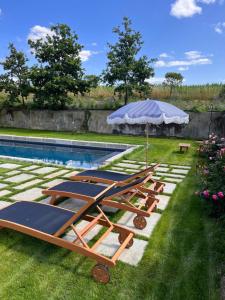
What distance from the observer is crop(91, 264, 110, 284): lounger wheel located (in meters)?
2.87

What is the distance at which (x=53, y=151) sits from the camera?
507 inches

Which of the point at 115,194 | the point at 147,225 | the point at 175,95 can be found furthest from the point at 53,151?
the point at 175,95

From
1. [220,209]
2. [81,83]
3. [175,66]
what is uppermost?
[175,66]

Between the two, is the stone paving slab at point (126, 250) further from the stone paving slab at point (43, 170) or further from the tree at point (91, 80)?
the tree at point (91, 80)

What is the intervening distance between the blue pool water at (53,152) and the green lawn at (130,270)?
709cm

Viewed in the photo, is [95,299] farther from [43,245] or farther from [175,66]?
[175,66]

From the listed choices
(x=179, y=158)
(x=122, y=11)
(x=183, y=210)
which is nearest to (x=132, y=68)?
(x=122, y=11)

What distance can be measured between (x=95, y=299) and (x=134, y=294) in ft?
1.40

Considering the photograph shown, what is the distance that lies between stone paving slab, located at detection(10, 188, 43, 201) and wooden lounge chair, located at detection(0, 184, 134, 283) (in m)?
1.05

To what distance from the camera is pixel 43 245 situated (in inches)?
140

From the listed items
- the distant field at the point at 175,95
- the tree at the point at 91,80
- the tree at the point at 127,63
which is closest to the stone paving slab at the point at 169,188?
the tree at the point at 127,63

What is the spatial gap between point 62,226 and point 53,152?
962cm

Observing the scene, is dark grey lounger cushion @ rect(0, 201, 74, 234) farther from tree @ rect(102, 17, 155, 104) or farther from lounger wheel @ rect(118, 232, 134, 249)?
tree @ rect(102, 17, 155, 104)

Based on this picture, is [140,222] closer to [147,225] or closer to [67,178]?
[147,225]
